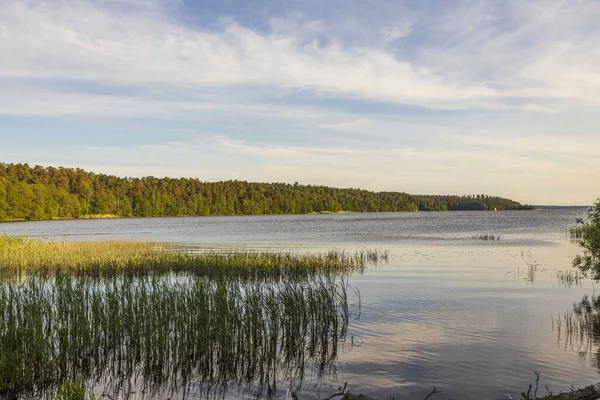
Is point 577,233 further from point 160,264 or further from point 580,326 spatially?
point 160,264

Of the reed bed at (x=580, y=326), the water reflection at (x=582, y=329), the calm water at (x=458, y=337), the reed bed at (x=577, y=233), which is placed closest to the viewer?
the calm water at (x=458, y=337)

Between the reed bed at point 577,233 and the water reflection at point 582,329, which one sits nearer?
the water reflection at point 582,329

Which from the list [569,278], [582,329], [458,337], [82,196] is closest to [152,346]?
[458,337]

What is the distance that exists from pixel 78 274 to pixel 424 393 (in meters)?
21.5

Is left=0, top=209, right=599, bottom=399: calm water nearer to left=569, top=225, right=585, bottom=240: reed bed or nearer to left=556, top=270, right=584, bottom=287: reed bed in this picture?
left=556, top=270, right=584, bottom=287: reed bed

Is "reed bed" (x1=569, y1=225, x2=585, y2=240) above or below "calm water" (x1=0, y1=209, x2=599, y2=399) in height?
above

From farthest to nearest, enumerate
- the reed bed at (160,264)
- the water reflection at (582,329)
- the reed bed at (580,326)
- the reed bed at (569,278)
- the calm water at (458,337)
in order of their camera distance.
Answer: the reed bed at (160,264) < the reed bed at (569,278) < the reed bed at (580,326) < the water reflection at (582,329) < the calm water at (458,337)

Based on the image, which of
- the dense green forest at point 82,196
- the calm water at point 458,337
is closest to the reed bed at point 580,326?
the calm water at point 458,337

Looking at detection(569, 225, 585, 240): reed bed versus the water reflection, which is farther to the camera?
detection(569, 225, 585, 240): reed bed

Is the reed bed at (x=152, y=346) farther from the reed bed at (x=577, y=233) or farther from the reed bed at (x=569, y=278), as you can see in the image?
the reed bed at (x=577, y=233)

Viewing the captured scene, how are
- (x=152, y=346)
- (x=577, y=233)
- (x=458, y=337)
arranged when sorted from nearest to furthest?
(x=152, y=346), (x=458, y=337), (x=577, y=233)

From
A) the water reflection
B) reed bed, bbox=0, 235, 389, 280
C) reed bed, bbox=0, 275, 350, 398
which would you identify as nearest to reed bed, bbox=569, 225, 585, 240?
reed bed, bbox=0, 235, 389, 280

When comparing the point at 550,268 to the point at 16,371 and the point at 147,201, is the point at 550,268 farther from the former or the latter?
the point at 147,201

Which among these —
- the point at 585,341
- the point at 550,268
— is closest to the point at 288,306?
the point at 585,341
